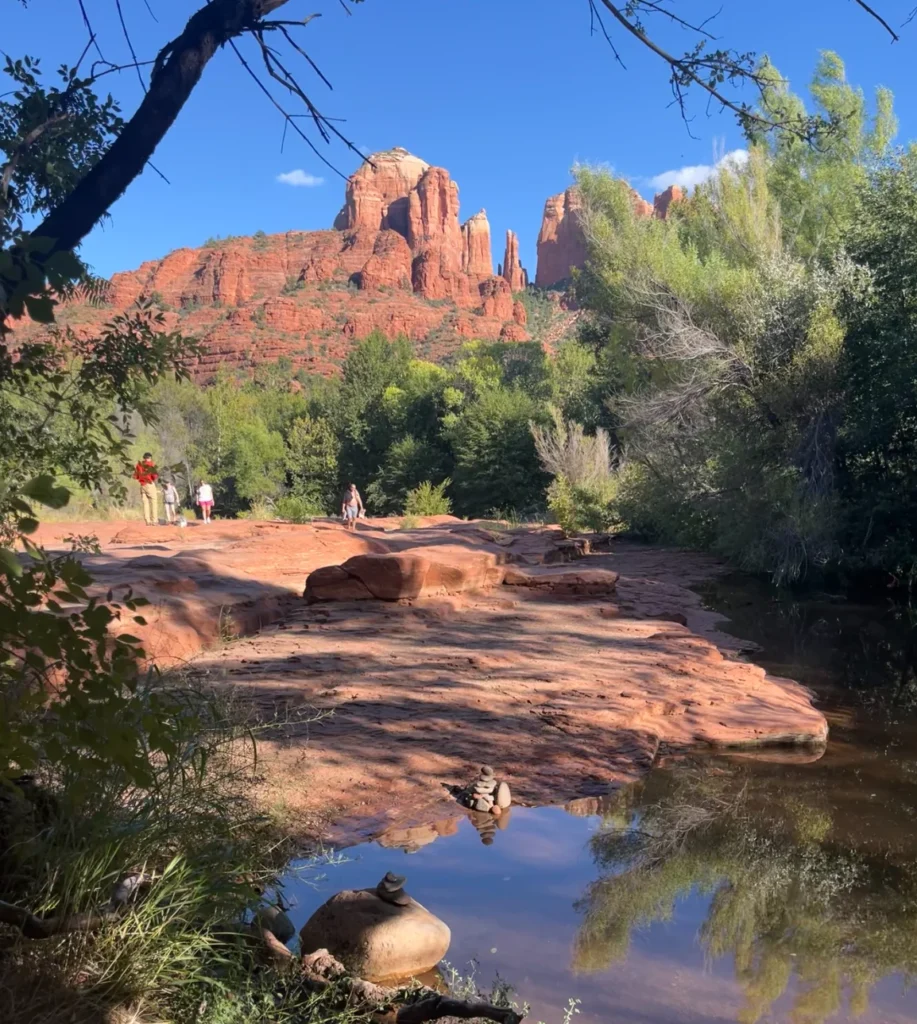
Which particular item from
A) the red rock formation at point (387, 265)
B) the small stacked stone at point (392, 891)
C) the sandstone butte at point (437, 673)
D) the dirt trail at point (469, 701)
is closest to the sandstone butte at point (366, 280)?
the red rock formation at point (387, 265)

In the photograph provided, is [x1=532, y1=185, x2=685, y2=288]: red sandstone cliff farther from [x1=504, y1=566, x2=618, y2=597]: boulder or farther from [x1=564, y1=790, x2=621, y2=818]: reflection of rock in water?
[x1=564, y1=790, x2=621, y2=818]: reflection of rock in water

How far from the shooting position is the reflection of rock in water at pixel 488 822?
543 centimetres

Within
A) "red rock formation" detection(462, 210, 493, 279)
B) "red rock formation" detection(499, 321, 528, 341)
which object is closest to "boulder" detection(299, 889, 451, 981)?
"red rock formation" detection(499, 321, 528, 341)

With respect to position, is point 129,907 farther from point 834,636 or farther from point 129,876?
point 834,636

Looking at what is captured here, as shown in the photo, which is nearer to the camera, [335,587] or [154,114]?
[154,114]

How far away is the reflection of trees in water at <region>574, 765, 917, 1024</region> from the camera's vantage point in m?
4.04

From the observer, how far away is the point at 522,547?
22.3 m

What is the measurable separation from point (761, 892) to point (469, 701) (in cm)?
338

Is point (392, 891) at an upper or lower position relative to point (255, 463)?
lower

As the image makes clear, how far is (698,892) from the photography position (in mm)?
4852

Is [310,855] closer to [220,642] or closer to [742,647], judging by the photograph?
[220,642]

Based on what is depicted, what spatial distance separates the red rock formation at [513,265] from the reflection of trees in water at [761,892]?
14220 centimetres

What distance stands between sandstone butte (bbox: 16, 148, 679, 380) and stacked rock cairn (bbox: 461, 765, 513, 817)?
9100 cm

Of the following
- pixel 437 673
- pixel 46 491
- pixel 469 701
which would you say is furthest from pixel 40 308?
pixel 437 673
